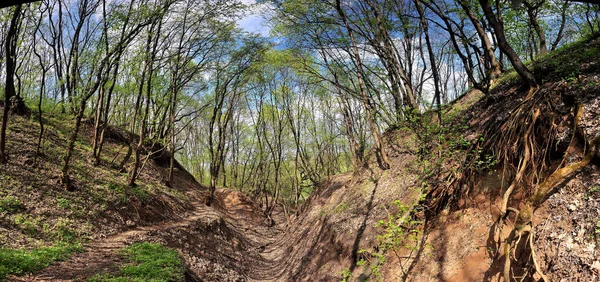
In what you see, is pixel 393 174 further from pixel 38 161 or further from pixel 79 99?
pixel 38 161

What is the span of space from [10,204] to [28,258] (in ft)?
10.6

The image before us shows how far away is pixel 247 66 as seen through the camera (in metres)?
22.7

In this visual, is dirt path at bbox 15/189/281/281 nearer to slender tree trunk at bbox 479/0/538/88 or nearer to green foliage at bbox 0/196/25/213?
green foliage at bbox 0/196/25/213

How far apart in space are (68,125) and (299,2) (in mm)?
16042

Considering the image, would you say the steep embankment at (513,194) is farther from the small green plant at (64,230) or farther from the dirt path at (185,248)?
the small green plant at (64,230)

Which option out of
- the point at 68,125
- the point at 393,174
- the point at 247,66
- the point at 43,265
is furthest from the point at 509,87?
the point at 68,125

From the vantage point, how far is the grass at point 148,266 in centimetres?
697

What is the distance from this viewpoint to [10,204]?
8.96m

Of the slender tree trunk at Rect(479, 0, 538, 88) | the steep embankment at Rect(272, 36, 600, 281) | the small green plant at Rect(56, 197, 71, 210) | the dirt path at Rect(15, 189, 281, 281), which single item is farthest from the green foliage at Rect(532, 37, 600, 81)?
the small green plant at Rect(56, 197, 71, 210)

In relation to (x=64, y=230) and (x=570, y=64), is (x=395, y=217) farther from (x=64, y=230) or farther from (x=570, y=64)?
(x=64, y=230)

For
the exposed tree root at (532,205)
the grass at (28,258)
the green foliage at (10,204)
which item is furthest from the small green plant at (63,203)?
the exposed tree root at (532,205)

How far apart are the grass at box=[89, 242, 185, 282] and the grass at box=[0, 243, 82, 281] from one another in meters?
1.34

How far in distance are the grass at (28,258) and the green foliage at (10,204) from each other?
1.90 m

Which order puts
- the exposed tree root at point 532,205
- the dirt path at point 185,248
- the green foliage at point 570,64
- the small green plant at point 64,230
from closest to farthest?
the exposed tree root at point 532,205 → the green foliage at point 570,64 → the dirt path at point 185,248 → the small green plant at point 64,230
